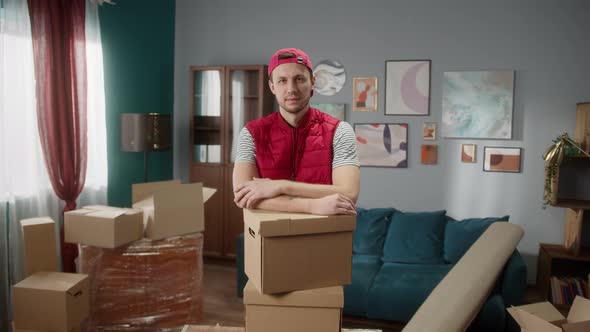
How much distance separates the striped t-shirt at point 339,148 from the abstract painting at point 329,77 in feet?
10.5

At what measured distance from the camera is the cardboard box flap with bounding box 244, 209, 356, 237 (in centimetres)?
161

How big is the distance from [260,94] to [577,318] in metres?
3.49

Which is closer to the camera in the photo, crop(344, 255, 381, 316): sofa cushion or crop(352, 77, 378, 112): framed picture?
crop(344, 255, 381, 316): sofa cushion

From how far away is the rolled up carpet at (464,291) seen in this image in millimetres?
1945

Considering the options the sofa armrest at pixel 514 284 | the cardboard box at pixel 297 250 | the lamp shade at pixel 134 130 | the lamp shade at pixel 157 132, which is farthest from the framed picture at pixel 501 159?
the cardboard box at pixel 297 250

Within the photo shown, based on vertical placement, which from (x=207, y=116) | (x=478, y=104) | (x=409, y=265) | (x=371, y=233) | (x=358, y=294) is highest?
(x=478, y=104)

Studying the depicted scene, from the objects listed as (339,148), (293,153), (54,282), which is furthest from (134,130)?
(339,148)

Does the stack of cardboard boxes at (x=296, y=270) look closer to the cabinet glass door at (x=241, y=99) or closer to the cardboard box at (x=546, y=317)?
the cardboard box at (x=546, y=317)

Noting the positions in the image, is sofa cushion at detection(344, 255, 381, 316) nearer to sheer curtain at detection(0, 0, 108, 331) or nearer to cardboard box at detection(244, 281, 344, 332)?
cardboard box at detection(244, 281, 344, 332)

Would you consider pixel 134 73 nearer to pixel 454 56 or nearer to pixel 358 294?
pixel 358 294

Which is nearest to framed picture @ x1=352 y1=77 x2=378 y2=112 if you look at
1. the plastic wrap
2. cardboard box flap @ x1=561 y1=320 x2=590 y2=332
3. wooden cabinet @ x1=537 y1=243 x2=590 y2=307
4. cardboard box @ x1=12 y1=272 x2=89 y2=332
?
wooden cabinet @ x1=537 y1=243 x2=590 y2=307

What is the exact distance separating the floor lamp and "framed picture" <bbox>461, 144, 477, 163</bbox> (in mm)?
2852

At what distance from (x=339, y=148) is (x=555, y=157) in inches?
115

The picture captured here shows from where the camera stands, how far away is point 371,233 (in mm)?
4340
